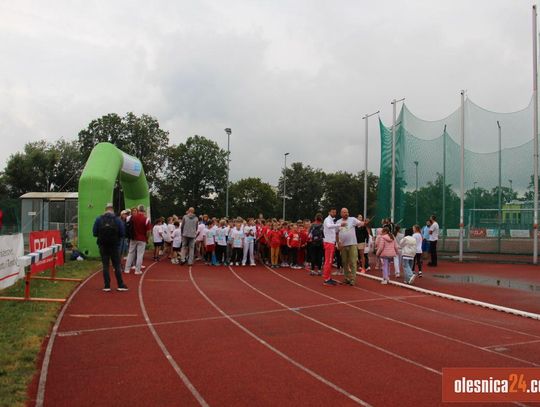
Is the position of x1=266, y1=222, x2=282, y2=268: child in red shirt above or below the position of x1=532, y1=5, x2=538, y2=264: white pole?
below

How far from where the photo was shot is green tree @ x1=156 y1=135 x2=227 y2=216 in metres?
74.1

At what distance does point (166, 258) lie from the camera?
2041 cm

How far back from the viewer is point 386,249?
46.2 feet

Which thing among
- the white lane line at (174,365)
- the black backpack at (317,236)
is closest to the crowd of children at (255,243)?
the black backpack at (317,236)

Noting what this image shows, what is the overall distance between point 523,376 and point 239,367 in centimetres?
321

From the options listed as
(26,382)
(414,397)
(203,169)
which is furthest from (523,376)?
(203,169)

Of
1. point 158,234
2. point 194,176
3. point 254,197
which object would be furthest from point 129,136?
point 158,234

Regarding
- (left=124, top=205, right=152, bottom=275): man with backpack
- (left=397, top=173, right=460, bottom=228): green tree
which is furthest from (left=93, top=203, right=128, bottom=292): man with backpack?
(left=397, top=173, right=460, bottom=228): green tree

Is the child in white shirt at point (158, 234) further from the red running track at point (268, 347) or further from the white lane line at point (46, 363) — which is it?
the white lane line at point (46, 363)

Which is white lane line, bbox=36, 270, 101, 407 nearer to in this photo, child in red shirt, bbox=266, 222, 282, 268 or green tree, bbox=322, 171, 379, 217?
child in red shirt, bbox=266, 222, 282, 268

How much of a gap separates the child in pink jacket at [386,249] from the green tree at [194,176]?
61.0 meters

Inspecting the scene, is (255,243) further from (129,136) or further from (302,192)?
(302,192)

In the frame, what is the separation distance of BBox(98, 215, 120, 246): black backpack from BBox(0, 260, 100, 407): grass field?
1309mm

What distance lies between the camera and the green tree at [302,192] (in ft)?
265
